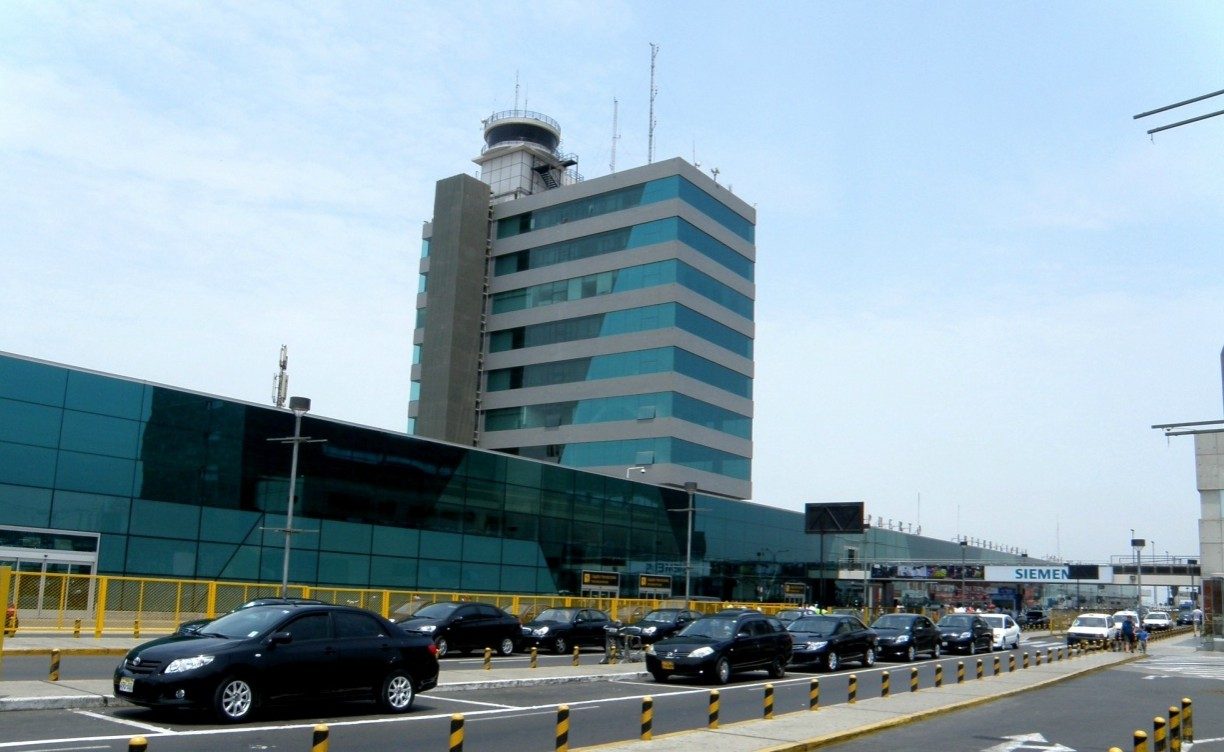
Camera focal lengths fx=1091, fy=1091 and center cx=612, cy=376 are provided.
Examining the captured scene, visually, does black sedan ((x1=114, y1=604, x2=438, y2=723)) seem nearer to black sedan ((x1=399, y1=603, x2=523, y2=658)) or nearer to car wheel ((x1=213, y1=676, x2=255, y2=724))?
car wheel ((x1=213, y1=676, x2=255, y2=724))

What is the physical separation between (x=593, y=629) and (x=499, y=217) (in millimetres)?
51747

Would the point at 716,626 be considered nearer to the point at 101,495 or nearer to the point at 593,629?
the point at 593,629

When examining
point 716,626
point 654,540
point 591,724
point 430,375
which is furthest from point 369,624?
point 430,375

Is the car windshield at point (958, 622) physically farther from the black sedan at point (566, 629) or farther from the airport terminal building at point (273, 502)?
the airport terminal building at point (273, 502)

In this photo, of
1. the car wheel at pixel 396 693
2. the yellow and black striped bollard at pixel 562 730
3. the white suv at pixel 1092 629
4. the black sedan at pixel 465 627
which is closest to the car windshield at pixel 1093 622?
the white suv at pixel 1092 629

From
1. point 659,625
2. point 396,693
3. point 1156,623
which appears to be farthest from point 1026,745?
point 1156,623

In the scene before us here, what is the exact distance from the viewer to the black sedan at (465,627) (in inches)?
1120

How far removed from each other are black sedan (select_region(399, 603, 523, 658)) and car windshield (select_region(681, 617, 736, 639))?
7004 mm

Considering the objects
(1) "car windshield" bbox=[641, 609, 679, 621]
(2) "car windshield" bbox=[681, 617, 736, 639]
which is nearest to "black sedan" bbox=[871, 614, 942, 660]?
(1) "car windshield" bbox=[641, 609, 679, 621]

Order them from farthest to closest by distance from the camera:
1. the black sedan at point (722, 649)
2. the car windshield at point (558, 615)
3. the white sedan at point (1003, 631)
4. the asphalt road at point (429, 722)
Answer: the white sedan at point (1003, 631) < the car windshield at point (558, 615) < the black sedan at point (722, 649) < the asphalt road at point (429, 722)

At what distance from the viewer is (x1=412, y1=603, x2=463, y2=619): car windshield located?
29.1 m

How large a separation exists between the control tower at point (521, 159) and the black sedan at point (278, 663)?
225 ft

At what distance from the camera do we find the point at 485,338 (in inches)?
3118

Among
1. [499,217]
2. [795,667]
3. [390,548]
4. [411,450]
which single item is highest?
[499,217]
